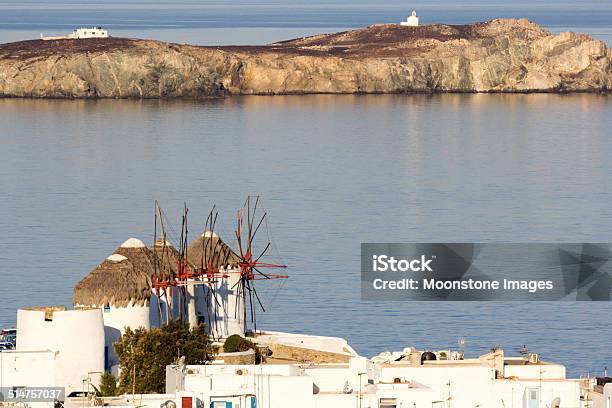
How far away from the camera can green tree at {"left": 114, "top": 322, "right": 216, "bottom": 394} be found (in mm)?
40062

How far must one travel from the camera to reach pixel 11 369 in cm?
4050

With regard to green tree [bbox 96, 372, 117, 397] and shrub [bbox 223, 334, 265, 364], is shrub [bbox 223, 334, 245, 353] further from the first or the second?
green tree [bbox 96, 372, 117, 397]

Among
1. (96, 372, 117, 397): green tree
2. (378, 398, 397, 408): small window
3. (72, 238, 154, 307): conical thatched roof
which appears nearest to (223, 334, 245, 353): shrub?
(72, 238, 154, 307): conical thatched roof

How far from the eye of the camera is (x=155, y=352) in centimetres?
4225

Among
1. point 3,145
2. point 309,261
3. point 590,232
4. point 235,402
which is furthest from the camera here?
point 3,145

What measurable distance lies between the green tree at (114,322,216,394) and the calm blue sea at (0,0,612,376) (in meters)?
11.6

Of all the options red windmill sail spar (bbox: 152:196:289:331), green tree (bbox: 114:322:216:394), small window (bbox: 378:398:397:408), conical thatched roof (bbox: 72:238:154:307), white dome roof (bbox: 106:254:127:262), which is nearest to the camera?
small window (bbox: 378:398:397:408)

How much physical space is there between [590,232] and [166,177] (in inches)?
1312

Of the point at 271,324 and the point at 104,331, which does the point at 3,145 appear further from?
the point at 104,331

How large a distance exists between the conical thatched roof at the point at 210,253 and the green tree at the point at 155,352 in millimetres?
5899

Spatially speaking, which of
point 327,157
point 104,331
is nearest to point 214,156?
point 327,157

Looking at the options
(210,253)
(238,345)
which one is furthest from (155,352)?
(210,253)

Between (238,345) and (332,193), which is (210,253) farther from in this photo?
(332,193)

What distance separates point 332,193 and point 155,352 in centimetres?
6303
